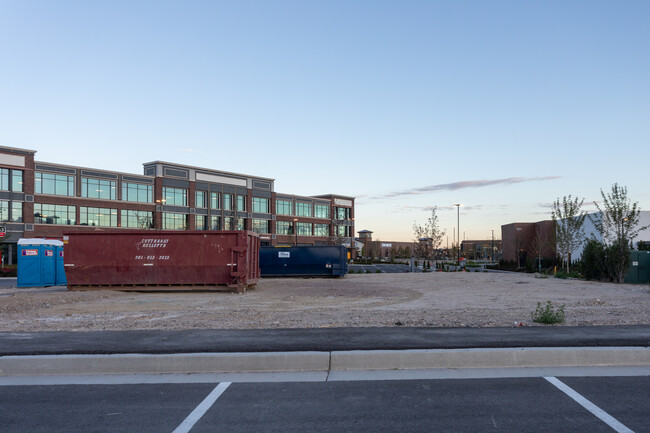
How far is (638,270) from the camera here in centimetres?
3123

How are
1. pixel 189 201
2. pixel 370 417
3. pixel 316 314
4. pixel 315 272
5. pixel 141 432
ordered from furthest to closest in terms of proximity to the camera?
pixel 189 201 < pixel 315 272 < pixel 316 314 < pixel 370 417 < pixel 141 432

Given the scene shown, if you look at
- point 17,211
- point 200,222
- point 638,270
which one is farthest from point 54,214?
point 638,270

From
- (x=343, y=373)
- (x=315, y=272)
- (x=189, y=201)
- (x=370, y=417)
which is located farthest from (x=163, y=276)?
(x=189, y=201)

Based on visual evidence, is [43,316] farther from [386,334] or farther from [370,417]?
[370,417]

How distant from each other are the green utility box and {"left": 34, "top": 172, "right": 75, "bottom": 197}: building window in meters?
59.0

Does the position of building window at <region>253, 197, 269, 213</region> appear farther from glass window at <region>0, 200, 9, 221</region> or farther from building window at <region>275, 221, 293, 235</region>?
glass window at <region>0, 200, 9, 221</region>

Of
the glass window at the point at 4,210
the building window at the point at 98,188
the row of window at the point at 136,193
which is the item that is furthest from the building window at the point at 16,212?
the building window at the point at 98,188

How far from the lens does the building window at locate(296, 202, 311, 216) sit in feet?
306

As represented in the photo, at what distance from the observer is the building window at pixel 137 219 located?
68.9 metres

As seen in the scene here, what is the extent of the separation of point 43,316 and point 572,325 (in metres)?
13.1

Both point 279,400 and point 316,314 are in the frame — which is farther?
point 316,314

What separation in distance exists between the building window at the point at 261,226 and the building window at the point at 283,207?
10.2 ft

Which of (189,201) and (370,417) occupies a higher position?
(189,201)

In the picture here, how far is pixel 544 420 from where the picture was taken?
5414mm
